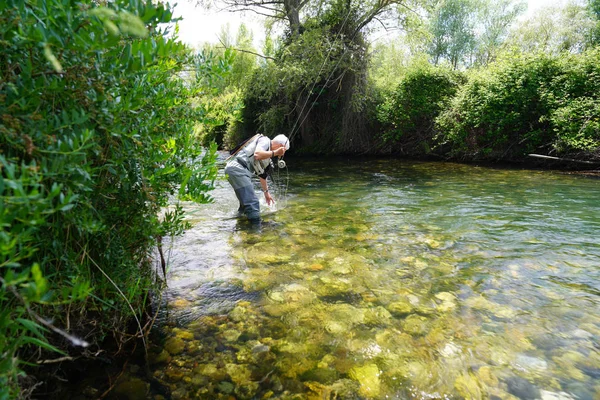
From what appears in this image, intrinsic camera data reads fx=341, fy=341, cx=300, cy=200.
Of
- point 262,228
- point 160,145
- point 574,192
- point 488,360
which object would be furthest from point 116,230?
point 574,192

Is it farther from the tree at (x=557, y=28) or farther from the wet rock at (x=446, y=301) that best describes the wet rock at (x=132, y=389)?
the tree at (x=557, y=28)

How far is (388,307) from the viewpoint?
349cm

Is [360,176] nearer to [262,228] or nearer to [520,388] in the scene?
[262,228]

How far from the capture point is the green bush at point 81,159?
4.51 ft

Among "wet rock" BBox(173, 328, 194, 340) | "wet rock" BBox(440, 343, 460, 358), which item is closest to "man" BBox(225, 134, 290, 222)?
"wet rock" BBox(173, 328, 194, 340)

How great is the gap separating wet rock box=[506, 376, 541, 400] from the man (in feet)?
16.3

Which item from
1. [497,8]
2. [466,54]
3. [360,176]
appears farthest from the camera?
[466,54]

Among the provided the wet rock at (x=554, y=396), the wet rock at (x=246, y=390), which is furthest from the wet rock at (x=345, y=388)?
the wet rock at (x=554, y=396)

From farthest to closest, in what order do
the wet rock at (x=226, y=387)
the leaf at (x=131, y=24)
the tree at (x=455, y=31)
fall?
the tree at (x=455, y=31) → the wet rock at (x=226, y=387) → the leaf at (x=131, y=24)

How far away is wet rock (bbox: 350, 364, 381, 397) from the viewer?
2400 mm

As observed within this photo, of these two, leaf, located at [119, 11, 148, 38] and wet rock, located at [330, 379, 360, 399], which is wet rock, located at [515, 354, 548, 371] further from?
leaf, located at [119, 11, 148, 38]

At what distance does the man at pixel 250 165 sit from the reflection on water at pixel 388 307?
42 centimetres

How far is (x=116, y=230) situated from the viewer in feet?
8.24

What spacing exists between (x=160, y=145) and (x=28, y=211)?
4.97ft
